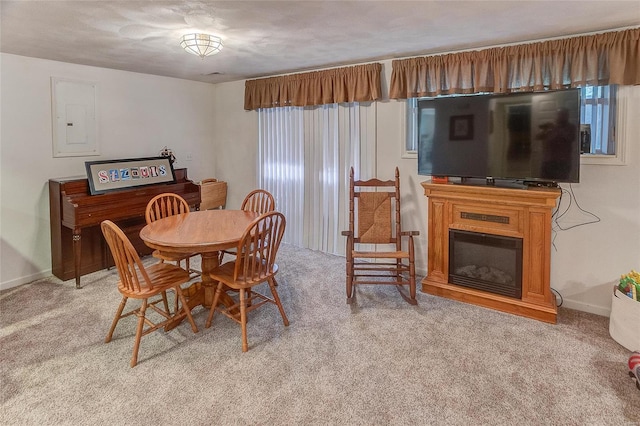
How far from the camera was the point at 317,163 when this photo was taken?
15.9 feet

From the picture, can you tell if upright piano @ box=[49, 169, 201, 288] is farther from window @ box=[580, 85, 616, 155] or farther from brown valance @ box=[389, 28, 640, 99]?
window @ box=[580, 85, 616, 155]

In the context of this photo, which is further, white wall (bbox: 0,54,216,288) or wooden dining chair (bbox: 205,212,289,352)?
white wall (bbox: 0,54,216,288)

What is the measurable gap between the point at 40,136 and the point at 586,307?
17.2 ft

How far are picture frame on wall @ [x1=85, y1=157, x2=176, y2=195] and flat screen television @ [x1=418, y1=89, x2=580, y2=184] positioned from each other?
2987mm

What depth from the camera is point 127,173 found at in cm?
436

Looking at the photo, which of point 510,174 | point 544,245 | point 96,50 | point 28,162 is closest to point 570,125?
point 510,174

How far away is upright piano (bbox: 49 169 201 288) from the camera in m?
3.77

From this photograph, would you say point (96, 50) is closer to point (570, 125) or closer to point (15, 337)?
point (15, 337)

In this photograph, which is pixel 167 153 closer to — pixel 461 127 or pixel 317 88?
pixel 317 88

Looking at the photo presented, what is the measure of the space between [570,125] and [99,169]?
429 cm

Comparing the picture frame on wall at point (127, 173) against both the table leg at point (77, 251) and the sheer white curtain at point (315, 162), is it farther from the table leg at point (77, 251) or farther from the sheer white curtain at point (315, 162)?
the sheer white curtain at point (315, 162)

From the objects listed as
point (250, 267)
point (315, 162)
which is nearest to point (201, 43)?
point (250, 267)

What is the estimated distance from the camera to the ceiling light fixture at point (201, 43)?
2969 millimetres

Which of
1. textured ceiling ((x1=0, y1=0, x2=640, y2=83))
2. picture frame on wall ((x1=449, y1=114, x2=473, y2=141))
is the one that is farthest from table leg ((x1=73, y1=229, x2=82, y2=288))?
picture frame on wall ((x1=449, y1=114, x2=473, y2=141))
